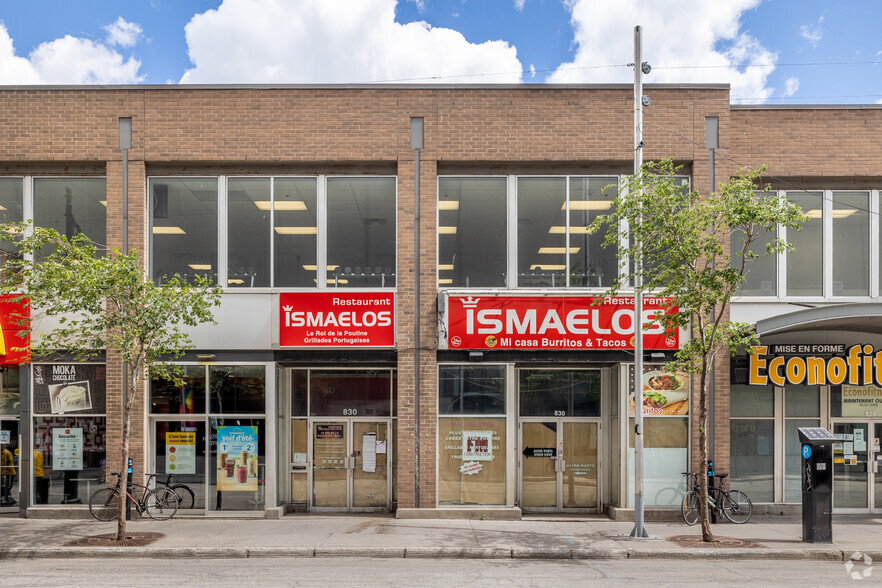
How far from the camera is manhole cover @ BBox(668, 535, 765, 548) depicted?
1266 centimetres

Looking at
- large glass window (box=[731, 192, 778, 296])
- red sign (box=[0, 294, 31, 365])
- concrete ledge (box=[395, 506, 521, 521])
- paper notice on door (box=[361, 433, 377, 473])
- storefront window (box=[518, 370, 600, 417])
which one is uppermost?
large glass window (box=[731, 192, 778, 296])

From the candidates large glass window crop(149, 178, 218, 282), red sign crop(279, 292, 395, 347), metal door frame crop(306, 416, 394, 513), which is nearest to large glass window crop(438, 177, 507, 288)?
red sign crop(279, 292, 395, 347)

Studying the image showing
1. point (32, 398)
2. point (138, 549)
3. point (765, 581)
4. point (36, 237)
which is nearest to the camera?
point (765, 581)

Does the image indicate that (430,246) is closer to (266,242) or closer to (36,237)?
(266,242)

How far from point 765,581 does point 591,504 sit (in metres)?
5.79

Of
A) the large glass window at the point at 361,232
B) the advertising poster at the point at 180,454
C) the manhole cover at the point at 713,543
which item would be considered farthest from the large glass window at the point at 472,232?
the advertising poster at the point at 180,454

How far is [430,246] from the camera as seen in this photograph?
15.6 metres

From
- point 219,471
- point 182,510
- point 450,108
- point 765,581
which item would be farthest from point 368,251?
point 765,581

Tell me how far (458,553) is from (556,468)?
15.4ft

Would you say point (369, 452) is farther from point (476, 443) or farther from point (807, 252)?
point (807, 252)

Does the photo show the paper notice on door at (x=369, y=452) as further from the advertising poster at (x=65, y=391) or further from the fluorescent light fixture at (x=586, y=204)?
the fluorescent light fixture at (x=586, y=204)

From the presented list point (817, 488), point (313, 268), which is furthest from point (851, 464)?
point (313, 268)

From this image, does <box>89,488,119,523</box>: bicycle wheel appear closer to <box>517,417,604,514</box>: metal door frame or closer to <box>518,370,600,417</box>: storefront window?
<box>517,417,604,514</box>: metal door frame

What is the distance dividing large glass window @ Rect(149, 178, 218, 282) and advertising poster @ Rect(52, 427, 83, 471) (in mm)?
3631
